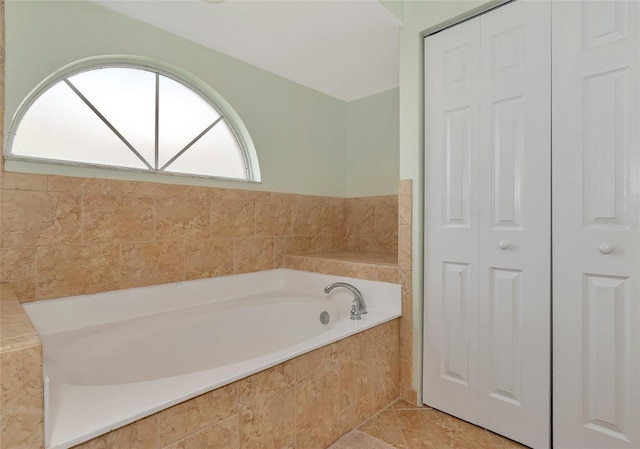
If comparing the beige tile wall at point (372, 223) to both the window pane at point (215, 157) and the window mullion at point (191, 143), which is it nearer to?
the window pane at point (215, 157)

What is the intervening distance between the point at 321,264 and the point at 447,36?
1653 mm

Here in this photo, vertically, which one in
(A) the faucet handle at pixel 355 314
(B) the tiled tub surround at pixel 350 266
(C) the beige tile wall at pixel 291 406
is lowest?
(C) the beige tile wall at pixel 291 406

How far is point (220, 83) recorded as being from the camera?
241 cm

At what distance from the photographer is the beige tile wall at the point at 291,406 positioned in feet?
3.38

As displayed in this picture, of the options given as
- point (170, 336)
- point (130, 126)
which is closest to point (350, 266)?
point (170, 336)

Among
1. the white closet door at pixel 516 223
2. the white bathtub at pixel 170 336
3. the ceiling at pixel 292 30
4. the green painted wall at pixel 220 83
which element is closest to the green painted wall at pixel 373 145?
the green painted wall at pixel 220 83

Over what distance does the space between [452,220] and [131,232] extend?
184cm

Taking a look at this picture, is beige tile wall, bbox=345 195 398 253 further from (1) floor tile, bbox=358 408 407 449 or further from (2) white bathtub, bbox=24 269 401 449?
(1) floor tile, bbox=358 408 407 449

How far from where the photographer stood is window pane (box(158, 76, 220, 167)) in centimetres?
225

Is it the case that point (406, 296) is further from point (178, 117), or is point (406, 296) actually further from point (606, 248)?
point (178, 117)

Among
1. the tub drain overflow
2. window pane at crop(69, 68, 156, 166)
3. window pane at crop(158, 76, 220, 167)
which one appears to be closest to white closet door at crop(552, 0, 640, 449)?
the tub drain overflow

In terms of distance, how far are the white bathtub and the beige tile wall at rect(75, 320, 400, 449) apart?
0.05 metres

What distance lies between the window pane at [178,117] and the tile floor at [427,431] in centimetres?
209

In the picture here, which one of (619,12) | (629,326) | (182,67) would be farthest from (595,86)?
(182,67)
